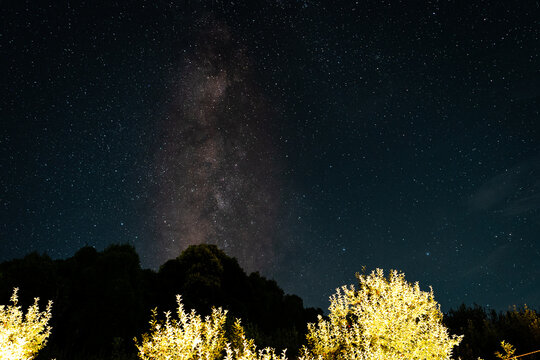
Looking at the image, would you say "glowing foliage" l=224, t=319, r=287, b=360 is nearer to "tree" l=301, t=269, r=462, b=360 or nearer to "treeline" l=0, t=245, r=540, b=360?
"tree" l=301, t=269, r=462, b=360

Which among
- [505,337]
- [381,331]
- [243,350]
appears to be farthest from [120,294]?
[505,337]

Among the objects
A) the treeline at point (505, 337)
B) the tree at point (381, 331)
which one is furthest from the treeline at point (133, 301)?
the tree at point (381, 331)

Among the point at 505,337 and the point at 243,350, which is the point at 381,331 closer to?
the point at 243,350

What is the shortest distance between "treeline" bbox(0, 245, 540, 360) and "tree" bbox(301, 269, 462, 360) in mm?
2483

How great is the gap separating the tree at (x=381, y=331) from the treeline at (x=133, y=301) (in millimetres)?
2483

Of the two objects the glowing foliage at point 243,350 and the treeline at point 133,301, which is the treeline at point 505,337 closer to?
the treeline at point 133,301

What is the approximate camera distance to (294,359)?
1504 centimetres

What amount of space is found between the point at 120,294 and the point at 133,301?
0.97m

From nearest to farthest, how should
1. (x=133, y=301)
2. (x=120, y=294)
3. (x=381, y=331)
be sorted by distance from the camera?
1. (x=381, y=331)
2. (x=120, y=294)
3. (x=133, y=301)

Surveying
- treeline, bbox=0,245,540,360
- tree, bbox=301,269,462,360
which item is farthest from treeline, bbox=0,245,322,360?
tree, bbox=301,269,462,360

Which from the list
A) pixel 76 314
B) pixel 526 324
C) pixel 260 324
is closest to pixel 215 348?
pixel 526 324

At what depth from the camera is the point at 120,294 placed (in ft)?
63.6

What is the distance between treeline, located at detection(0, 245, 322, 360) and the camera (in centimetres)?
1722

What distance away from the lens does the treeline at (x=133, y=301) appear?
43.0ft
